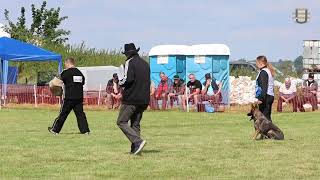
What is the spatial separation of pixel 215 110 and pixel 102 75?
10117 millimetres

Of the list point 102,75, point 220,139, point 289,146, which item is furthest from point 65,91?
point 102,75

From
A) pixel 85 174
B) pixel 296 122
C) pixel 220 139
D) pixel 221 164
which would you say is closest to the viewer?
pixel 85 174

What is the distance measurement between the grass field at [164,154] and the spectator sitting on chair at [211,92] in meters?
6.96

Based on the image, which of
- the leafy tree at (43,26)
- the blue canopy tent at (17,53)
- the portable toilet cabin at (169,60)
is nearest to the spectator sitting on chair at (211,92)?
the portable toilet cabin at (169,60)

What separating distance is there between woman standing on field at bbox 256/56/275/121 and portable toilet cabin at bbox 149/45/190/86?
15326 millimetres

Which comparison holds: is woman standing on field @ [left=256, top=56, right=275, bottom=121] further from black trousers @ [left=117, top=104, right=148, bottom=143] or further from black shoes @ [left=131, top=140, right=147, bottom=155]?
black shoes @ [left=131, top=140, right=147, bottom=155]

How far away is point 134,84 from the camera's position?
10602mm

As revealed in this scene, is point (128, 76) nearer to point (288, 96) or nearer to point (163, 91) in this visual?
point (288, 96)

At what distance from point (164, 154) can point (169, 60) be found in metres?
17.9

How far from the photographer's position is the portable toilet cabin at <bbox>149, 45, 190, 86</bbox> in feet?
93.9

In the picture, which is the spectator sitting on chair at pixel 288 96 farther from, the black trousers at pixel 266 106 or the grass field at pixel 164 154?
the black trousers at pixel 266 106

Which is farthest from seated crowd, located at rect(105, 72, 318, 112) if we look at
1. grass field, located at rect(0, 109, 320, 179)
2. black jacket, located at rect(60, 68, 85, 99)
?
black jacket, located at rect(60, 68, 85, 99)

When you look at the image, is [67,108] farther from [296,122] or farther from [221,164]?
[296,122]

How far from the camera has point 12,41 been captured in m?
28.4
